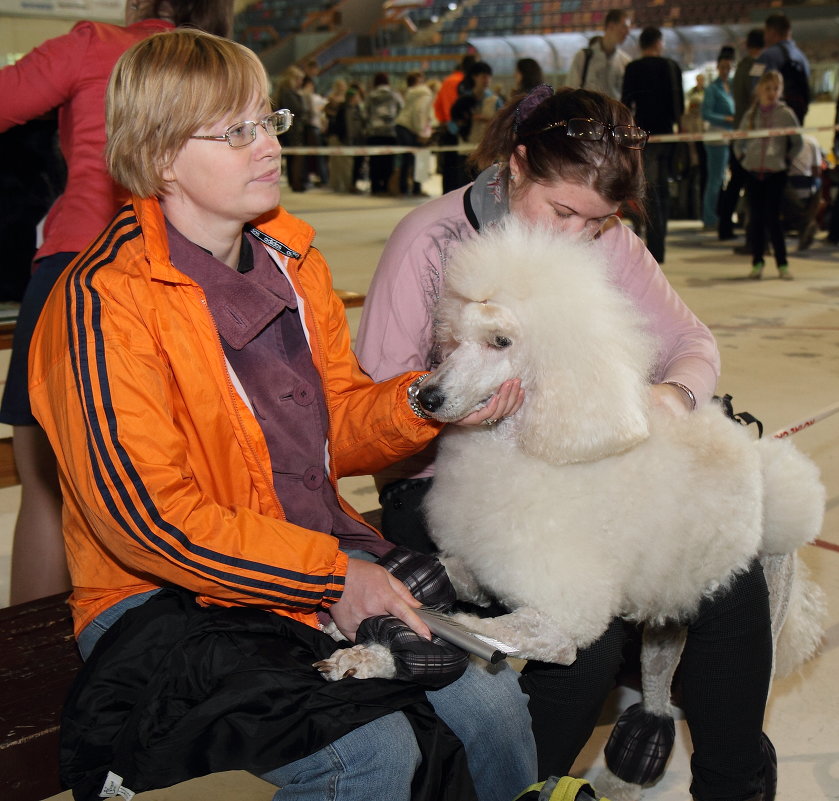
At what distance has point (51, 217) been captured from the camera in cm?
216

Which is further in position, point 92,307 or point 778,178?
point 778,178

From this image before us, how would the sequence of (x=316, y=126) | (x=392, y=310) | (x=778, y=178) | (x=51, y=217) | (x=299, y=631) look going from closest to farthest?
1. (x=299, y=631)
2. (x=392, y=310)
3. (x=51, y=217)
4. (x=778, y=178)
5. (x=316, y=126)

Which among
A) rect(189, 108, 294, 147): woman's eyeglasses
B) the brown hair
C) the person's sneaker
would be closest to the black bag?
the person's sneaker

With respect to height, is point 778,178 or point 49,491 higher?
point 778,178

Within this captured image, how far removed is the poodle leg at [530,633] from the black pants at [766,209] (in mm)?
6391

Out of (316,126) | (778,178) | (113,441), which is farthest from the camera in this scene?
(316,126)

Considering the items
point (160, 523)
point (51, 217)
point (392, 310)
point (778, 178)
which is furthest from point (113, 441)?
point (778, 178)

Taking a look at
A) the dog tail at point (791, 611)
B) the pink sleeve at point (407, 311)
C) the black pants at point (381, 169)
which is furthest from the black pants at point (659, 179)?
the black pants at point (381, 169)

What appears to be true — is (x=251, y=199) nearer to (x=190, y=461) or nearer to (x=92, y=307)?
(x=92, y=307)

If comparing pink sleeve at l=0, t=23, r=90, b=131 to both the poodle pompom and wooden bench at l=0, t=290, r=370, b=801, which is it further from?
the poodle pompom

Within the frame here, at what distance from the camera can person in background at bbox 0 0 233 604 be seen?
203 centimetres

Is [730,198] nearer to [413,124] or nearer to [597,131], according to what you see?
A: [413,124]

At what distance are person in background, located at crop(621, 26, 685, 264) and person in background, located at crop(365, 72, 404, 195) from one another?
6.62 m

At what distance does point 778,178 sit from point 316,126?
931 centimetres
